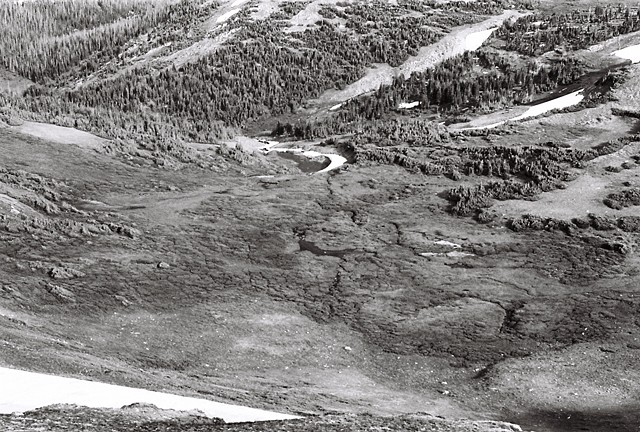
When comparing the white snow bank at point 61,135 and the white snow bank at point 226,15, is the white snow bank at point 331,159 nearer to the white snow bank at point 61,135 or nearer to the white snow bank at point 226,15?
the white snow bank at point 61,135

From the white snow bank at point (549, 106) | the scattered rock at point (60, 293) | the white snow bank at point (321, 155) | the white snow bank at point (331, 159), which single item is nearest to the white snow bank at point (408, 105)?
the white snow bank at point (549, 106)

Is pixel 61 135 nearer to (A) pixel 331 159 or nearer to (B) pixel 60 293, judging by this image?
(A) pixel 331 159

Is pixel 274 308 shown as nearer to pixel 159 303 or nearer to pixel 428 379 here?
pixel 159 303

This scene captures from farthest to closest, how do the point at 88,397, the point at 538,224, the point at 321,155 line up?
the point at 321,155
the point at 538,224
the point at 88,397

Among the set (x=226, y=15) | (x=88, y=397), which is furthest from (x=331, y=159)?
(x=226, y=15)

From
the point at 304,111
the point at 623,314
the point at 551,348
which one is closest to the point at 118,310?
the point at 551,348
